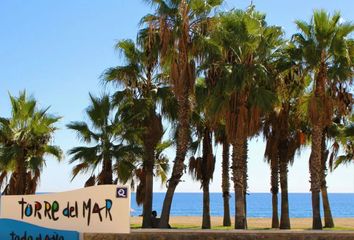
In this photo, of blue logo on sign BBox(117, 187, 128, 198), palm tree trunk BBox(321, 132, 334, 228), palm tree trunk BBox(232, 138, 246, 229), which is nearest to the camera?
blue logo on sign BBox(117, 187, 128, 198)

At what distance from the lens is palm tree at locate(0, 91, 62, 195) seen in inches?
1187

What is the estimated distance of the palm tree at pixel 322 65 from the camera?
27.0m

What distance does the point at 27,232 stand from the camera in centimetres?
1959

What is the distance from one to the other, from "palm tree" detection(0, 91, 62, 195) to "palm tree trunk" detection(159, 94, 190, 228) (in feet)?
21.8

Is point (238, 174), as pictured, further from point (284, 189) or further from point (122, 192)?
point (122, 192)

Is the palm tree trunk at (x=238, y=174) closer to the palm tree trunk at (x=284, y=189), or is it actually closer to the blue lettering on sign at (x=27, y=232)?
the palm tree trunk at (x=284, y=189)

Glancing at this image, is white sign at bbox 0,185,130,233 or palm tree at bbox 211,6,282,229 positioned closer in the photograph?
white sign at bbox 0,185,130,233

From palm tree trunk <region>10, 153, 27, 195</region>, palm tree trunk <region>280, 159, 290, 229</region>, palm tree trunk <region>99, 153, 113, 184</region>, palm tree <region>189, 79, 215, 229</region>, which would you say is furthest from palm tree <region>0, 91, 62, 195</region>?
palm tree trunk <region>280, 159, 290, 229</region>

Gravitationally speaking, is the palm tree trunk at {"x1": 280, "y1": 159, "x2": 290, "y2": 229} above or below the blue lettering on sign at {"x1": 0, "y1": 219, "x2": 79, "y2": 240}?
above

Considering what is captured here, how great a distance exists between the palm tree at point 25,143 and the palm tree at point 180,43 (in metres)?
6.83

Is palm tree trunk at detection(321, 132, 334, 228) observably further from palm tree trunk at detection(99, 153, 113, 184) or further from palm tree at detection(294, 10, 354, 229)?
palm tree trunk at detection(99, 153, 113, 184)

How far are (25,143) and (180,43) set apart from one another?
917 cm

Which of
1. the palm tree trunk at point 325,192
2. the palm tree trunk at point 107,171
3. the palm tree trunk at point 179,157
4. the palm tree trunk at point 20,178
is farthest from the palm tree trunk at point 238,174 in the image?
the palm tree trunk at point 20,178

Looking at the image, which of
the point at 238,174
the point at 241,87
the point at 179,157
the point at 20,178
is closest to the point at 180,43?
the point at 241,87
